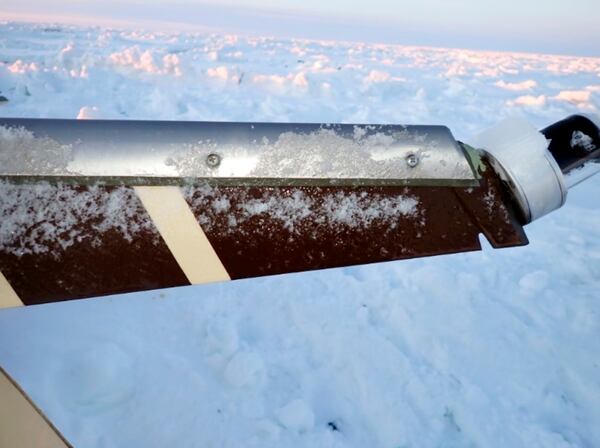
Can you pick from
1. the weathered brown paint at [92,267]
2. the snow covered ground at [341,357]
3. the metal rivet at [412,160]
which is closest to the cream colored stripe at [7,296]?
the weathered brown paint at [92,267]

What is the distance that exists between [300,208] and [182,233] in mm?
187

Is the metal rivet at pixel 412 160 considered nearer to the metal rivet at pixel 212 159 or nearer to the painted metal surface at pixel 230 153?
the painted metal surface at pixel 230 153

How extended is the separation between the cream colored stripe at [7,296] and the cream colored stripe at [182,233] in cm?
23

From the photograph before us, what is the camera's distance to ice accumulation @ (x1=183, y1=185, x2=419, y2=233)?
0.62m

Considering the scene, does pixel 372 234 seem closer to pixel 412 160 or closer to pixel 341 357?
pixel 412 160

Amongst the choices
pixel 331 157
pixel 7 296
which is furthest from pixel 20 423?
pixel 331 157

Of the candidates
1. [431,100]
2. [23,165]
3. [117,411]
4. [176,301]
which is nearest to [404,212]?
[23,165]

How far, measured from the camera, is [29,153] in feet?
1.80

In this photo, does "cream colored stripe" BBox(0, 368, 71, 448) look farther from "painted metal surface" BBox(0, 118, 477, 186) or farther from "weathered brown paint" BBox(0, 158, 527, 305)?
"painted metal surface" BBox(0, 118, 477, 186)

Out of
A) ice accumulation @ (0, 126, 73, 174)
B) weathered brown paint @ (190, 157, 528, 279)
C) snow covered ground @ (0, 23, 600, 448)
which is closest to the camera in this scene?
ice accumulation @ (0, 126, 73, 174)

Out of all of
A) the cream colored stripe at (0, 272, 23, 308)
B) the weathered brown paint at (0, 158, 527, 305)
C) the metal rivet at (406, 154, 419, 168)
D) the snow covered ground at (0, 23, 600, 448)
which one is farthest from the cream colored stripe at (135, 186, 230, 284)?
the snow covered ground at (0, 23, 600, 448)

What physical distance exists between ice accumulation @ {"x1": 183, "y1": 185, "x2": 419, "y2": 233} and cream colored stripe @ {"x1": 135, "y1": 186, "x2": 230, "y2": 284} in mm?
18

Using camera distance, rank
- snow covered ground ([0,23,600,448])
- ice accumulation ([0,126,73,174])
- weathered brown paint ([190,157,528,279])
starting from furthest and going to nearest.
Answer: snow covered ground ([0,23,600,448])
weathered brown paint ([190,157,528,279])
ice accumulation ([0,126,73,174])

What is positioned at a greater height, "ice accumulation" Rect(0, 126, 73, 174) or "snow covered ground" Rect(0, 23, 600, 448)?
"ice accumulation" Rect(0, 126, 73, 174)
